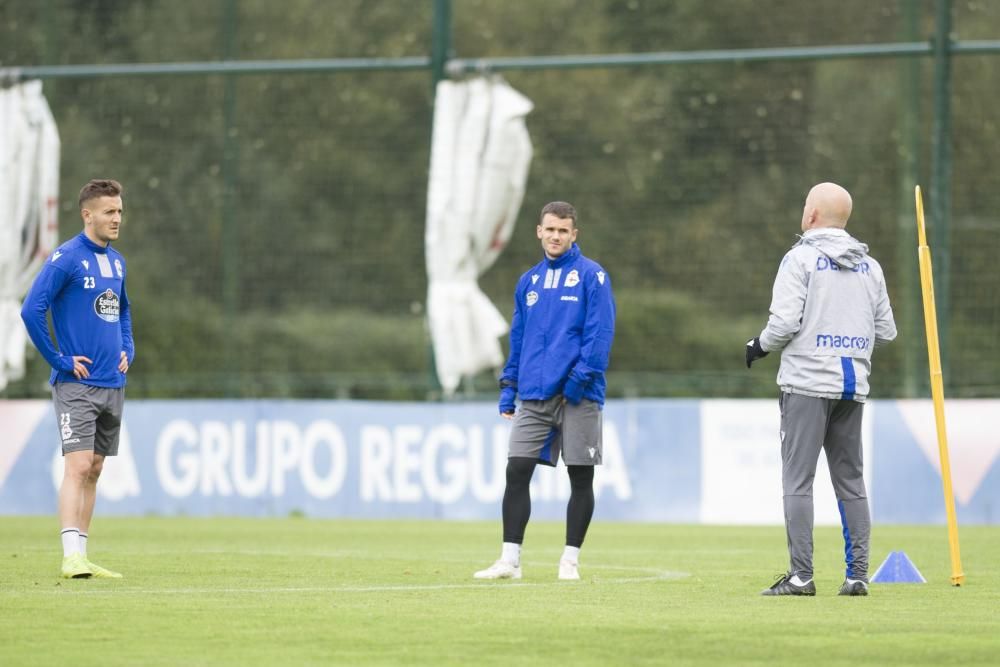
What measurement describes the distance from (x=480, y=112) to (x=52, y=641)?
42.8 ft

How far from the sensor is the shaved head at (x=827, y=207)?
941cm

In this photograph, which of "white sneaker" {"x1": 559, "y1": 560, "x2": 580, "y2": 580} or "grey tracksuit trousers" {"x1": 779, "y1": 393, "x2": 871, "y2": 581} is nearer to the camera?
"grey tracksuit trousers" {"x1": 779, "y1": 393, "x2": 871, "y2": 581}

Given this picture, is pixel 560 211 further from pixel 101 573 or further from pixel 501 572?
pixel 101 573

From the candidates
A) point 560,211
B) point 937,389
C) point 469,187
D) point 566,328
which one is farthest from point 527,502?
point 469,187

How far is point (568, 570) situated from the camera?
1048cm

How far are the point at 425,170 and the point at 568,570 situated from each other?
16545mm

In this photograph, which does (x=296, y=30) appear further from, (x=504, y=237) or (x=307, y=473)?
(x=307, y=473)

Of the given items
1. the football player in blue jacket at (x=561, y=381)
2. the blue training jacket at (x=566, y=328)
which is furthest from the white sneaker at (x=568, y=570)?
the blue training jacket at (x=566, y=328)

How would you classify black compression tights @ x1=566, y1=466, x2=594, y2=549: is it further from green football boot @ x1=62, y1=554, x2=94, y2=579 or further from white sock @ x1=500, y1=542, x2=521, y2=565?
green football boot @ x1=62, y1=554, x2=94, y2=579

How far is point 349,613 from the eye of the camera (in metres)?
8.41

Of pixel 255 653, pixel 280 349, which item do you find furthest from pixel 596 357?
pixel 280 349

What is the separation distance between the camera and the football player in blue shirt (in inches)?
409

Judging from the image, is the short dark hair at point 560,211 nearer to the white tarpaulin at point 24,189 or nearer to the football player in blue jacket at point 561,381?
the football player in blue jacket at point 561,381

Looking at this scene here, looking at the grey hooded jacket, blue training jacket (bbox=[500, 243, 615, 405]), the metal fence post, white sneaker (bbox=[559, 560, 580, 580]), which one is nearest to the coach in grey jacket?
the grey hooded jacket
